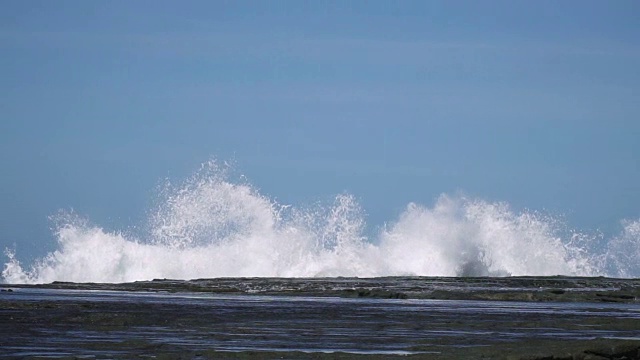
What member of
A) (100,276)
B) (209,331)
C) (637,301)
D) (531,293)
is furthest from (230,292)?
(209,331)

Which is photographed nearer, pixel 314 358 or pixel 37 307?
pixel 314 358

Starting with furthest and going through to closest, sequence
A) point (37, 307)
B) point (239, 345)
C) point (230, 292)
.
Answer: point (230, 292) < point (37, 307) < point (239, 345)

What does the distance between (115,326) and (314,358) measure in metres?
10.1

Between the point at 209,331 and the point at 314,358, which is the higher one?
the point at 209,331

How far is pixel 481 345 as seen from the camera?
84.2ft

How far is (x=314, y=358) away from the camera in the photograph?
21.9 meters

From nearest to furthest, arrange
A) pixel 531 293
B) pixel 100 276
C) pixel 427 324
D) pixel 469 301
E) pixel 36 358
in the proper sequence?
pixel 36 358
pixel 427 324
pixel 469 301
pixel 531 293
pixel 100 276

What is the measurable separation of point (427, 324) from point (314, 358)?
12.5m

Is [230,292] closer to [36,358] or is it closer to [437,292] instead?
[437,292]

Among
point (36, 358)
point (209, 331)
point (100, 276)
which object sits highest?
point (100, 276)

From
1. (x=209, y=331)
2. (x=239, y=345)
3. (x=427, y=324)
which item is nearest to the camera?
(x=239, y=345)

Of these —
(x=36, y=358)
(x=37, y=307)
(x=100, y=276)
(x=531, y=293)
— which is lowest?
(x=36, y=358)

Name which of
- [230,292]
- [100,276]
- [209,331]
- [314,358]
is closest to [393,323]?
[209,331]

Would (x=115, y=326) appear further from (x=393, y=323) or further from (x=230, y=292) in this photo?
(x=230, y=292)
